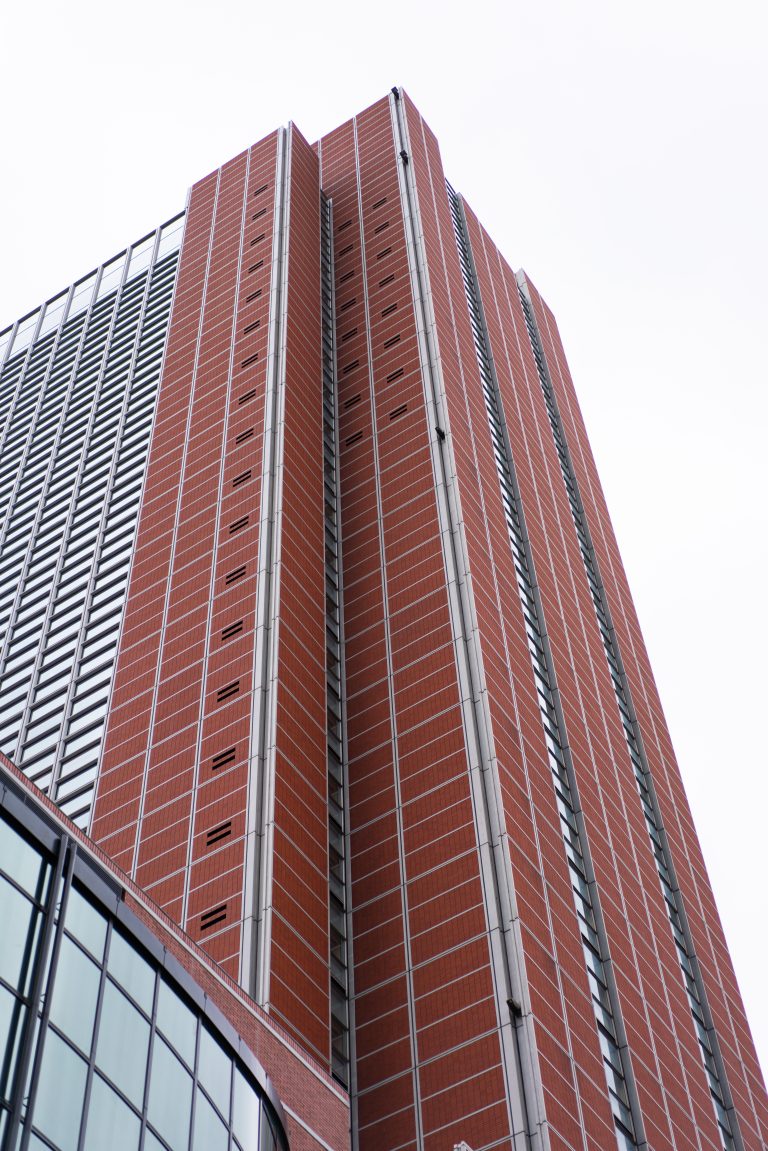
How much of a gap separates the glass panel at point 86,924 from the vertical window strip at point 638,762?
3960 cm

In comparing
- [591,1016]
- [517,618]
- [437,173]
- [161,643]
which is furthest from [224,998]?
[437,173]

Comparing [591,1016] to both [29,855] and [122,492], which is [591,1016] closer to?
[29,855]

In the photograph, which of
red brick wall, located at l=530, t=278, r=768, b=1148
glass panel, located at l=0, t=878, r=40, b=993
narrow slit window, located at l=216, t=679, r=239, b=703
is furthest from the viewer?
red brick wall, located at l=530, t=278, r=768, b=1148

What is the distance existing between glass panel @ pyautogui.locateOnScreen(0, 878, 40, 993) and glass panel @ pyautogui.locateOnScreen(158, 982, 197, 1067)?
4.04 m

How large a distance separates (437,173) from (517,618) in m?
46.1

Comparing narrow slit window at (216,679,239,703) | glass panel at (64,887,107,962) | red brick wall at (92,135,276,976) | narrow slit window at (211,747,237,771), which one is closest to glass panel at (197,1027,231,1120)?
glass panel at (64,887,107,962)

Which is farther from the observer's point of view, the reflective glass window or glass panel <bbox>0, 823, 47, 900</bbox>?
the reflective glass window

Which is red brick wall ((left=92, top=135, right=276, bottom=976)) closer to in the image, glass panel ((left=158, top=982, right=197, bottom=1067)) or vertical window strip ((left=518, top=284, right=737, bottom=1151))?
glass panel ((left=158, top=982, right=197, bottom=1067))

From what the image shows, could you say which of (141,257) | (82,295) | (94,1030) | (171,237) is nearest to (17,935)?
(94,1030)

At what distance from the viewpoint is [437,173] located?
103625 mm

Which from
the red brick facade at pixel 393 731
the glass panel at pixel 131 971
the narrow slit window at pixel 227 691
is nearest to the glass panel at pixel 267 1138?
the glass panel at pixel 131 971

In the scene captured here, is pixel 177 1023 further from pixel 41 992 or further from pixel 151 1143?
pixel 41 992

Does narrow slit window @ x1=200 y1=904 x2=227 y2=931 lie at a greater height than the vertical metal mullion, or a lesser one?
greater

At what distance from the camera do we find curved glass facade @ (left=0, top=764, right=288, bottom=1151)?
22594 millimetres
